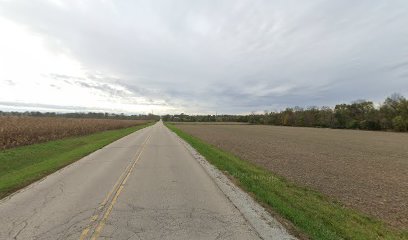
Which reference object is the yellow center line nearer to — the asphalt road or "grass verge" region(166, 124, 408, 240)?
the asphalt road

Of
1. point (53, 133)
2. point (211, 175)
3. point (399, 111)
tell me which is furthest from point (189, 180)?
point (399, 111)

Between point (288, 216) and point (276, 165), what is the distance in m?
10.3

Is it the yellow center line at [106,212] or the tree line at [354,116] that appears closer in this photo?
the yellow center line at [106,212]

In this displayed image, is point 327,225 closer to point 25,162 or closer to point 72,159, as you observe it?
point 72,159

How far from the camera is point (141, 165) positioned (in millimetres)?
13430

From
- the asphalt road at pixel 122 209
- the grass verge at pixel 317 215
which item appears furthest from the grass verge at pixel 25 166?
the grass verge at pixel 317 215

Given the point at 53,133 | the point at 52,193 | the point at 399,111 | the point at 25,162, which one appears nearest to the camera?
the point at 52,193

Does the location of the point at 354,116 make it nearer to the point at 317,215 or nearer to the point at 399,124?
the point at 399,124

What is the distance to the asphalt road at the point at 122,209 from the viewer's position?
5.34 metres

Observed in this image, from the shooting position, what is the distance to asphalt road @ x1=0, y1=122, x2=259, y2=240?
210 inches

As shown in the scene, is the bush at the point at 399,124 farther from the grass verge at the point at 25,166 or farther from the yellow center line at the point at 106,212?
the yellow center line at the point at 106,212

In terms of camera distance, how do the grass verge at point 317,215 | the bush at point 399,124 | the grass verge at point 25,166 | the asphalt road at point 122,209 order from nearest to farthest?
the asphalt road at point 122,209
the grass verge at point 317,215
the grass verge at point 25,166
the bush at point 399,124

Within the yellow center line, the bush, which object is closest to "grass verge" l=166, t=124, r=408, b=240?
the yellow center line

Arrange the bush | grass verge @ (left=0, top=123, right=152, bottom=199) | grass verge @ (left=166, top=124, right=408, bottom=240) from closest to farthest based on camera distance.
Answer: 1. grass verge @ (left=166, top=124, right=408, bottom=240)
2. grass verge @ (left=0, top=123, right=152, bottom=199)
3. the bush
